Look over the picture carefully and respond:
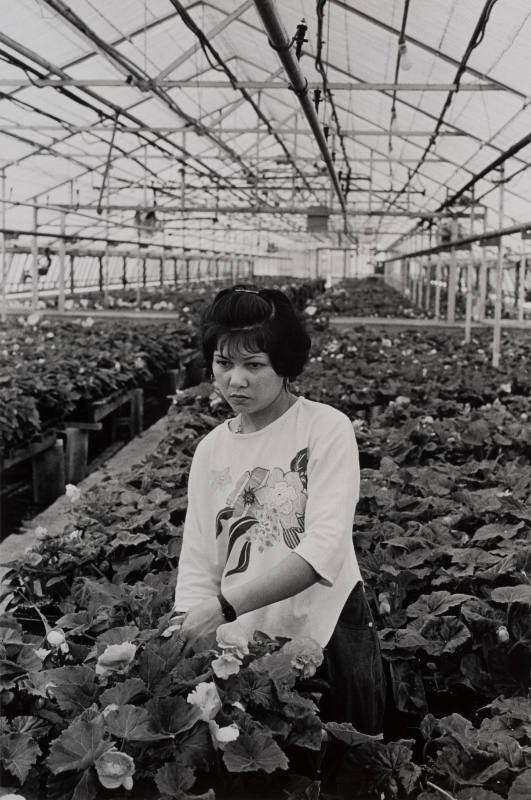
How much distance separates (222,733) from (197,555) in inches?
21.2

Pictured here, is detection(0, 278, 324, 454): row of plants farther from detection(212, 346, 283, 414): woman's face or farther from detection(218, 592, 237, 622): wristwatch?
detection(218, 592, 237, 622): wristwatch

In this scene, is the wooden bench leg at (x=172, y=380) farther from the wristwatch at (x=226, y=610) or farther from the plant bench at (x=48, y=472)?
the wristwatch at (x=226, y=610)

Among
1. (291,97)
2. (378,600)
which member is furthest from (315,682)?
(291,97)

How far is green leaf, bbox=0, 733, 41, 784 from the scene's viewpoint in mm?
1328

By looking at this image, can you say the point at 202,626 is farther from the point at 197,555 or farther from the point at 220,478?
the point at 220,478

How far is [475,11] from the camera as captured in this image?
725 centimetres

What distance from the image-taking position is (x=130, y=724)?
1356 millimetres

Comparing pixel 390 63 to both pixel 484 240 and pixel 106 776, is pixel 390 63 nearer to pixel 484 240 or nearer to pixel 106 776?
pixel 484 240

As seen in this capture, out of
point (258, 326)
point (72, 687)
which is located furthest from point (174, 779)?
point (258, 326)

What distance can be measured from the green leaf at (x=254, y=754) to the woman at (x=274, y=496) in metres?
0.37

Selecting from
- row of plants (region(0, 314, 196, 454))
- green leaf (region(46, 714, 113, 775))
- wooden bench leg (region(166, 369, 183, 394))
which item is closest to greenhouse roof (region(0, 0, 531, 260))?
row of plants (region(0, 314, 196, 454))

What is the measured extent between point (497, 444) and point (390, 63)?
7254 millimetres

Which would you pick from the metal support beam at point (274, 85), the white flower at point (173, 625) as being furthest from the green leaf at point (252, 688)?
the metal support beam at point (274, 85)

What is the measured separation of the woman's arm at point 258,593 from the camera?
1619 mm
